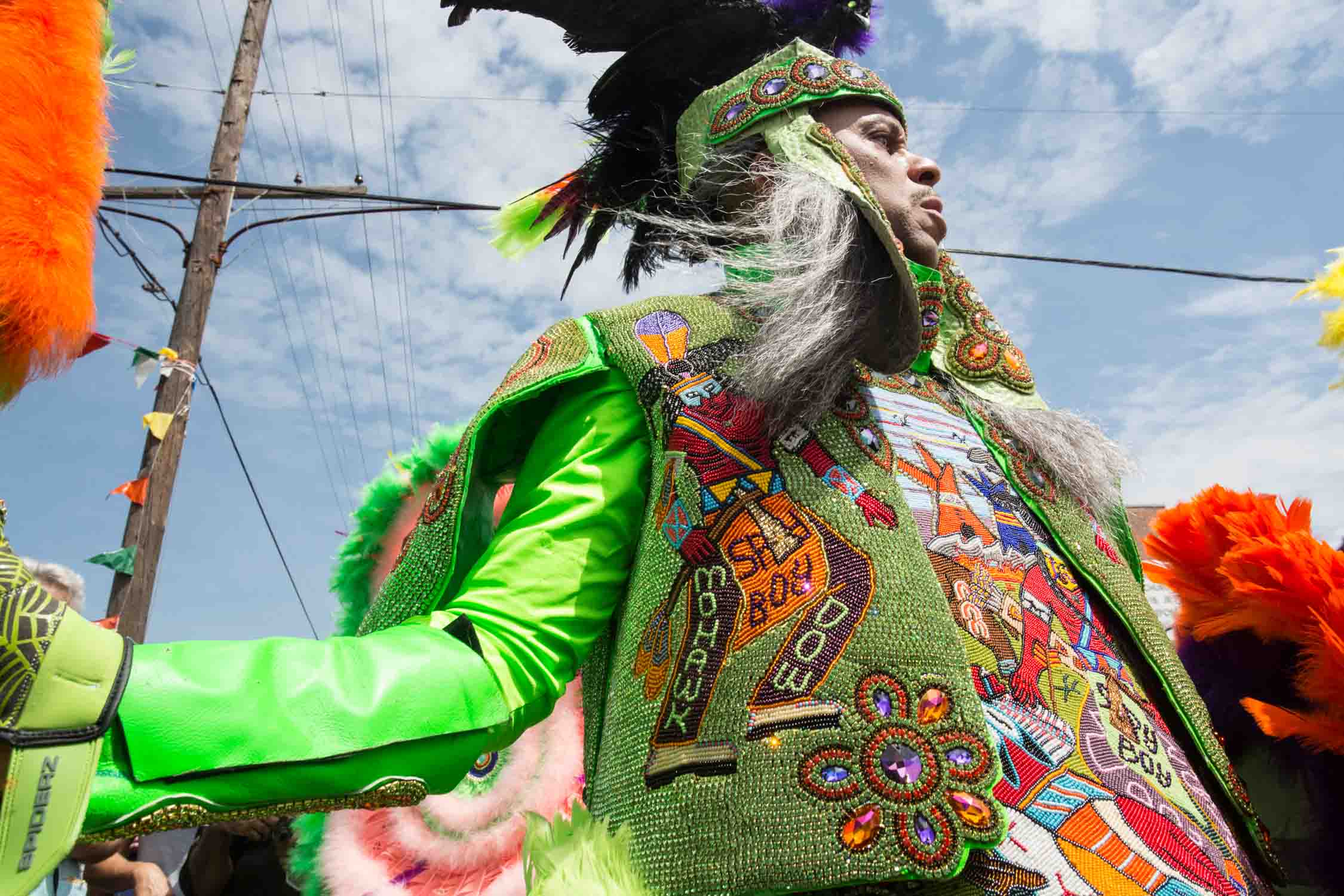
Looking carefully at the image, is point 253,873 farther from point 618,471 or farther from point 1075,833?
point 1075,833

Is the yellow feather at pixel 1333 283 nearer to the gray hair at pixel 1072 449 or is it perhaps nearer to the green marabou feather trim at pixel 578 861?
the gray hair at pixel 1072 449

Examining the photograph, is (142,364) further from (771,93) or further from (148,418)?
(771,93)

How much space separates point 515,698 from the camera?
1258 mm

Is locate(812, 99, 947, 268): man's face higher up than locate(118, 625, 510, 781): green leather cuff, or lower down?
higher up

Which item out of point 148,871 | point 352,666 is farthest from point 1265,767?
point 148,871

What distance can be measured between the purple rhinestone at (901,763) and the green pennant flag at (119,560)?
5998mm

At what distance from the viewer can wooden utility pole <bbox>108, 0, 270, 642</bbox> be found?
6180mm

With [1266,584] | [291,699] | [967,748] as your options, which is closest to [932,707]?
[967,748]

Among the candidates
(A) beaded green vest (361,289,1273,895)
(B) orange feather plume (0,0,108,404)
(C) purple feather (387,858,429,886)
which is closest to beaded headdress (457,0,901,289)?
(A) beaded green vest (361,289,1273,895)

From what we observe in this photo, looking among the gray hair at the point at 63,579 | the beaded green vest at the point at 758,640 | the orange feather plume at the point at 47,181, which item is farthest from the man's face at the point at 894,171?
the gray hair at the point at 63,579

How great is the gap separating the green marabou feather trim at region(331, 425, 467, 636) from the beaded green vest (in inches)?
32.1

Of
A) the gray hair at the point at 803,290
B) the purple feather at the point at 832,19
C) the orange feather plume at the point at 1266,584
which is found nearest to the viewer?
the gray hair at the point at 803,290

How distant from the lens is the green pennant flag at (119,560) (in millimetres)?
5926

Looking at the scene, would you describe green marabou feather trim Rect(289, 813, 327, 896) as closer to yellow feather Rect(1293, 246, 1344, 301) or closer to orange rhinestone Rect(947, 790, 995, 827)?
orange rhinestone Rect(947, 790, 995, 827)
